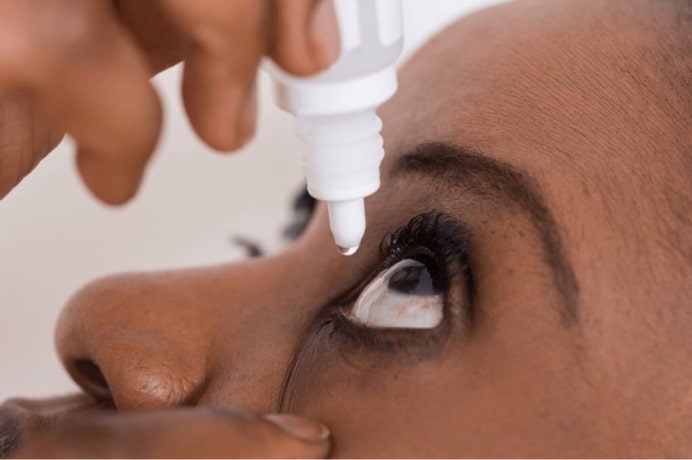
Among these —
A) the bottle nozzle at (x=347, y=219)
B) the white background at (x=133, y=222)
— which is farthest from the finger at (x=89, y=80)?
the white background at (x=133, y=222)

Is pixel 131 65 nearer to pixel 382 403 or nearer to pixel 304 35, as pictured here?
pixel 304 35

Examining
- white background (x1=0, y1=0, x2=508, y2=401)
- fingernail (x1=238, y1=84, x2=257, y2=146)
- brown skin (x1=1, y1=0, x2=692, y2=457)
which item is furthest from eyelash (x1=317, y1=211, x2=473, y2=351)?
white background (x1=0, y1=0, x2=508, y2=401)

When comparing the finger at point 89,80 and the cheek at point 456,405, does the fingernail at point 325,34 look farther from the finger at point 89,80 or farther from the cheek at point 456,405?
the cheek at point 456,405

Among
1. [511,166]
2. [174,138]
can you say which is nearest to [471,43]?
[511,166]

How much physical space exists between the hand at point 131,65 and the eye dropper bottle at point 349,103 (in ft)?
0.07

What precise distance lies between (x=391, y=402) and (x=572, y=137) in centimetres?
19

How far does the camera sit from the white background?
3.19 ft

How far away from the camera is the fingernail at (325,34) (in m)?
0.36

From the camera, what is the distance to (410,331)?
52 cm

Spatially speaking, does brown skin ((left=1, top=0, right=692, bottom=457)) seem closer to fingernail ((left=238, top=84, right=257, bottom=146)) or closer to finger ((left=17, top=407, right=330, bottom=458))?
finger ((left=17, top=407, right=330, bottom=458))

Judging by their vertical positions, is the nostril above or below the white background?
below

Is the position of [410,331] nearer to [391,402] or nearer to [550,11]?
[391,402]

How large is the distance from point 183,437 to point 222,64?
0.20 metres

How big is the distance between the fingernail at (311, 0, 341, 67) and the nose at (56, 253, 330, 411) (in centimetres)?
26
